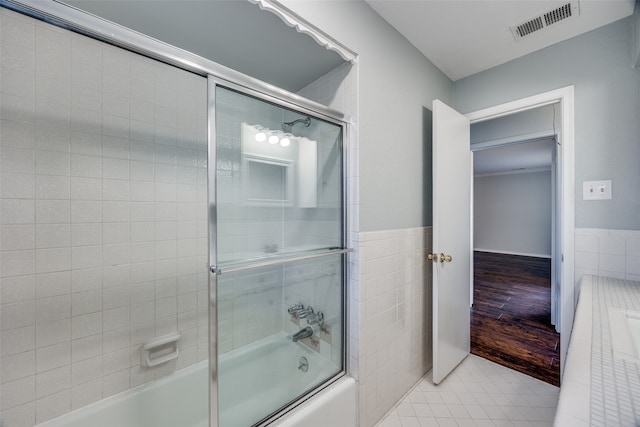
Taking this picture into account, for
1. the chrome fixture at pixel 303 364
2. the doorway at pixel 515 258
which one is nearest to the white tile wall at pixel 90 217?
the chrome fixture at pixel 303 364

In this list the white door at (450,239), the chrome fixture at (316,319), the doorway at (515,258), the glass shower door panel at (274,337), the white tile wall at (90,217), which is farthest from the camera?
the doorway at (515,258)

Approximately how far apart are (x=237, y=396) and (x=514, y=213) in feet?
26.8

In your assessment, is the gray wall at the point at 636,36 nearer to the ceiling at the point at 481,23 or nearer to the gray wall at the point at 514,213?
the ceiling at the point at 481,23

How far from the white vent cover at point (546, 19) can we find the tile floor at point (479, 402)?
2.35 m

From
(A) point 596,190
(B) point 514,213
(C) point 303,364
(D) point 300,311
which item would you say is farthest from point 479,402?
(B) point 514,213

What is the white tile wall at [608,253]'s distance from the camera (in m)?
1.43

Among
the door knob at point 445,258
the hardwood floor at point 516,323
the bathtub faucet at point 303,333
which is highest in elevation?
the door knob at point 445,258

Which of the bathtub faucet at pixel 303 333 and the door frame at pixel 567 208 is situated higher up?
the door frame at pixel 567 208

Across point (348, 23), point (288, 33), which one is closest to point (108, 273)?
point (288, 33)

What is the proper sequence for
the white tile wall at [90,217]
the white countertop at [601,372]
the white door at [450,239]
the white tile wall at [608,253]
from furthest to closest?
1. the white door at [450,239]
2. the white tile wall at [608,253]
3. the white tile wall at [90,217]
4. the white countertop at [601,372]

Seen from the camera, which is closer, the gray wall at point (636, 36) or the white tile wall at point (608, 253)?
the gray wall at point (636, 36)

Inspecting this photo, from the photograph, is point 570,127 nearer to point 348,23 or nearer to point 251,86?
point 348,23

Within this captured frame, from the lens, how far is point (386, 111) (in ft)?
5.12

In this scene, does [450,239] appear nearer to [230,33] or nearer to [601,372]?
[601,372]
